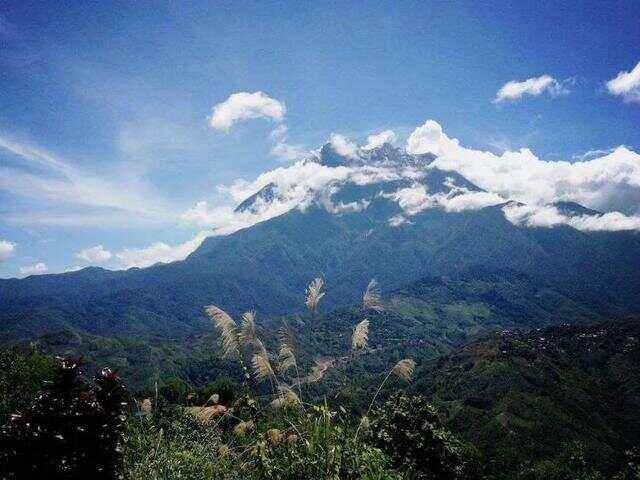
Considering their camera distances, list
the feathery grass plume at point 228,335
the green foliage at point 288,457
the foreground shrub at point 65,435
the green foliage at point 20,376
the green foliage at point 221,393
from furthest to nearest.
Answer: the green foliage at point 221,393 → the green foliage at point 20,376 → the foreground shrub at point 65,435 → the feathery grass plume at point 228,335 → the green foliage at point 288,457

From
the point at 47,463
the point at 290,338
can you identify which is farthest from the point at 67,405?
the point at 290,338

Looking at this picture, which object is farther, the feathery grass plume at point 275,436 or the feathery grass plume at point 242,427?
the feathery grass plume at point 242,427

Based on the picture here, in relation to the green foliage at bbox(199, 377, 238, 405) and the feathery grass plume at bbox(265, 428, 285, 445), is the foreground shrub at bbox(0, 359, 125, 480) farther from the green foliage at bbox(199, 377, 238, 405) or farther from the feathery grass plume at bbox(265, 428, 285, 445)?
the green foliage at bbox(199, 377, 238, 405)

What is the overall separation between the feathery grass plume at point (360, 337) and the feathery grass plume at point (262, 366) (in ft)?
7.22

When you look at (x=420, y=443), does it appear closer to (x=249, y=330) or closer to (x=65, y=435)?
(x=65, y=435)

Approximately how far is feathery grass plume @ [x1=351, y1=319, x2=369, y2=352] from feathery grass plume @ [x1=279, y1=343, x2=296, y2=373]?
1560 millimetres

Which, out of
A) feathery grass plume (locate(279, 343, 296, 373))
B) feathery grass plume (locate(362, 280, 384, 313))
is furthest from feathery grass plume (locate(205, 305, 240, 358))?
feathery grass plume (locate(362, 280, 384, 313))

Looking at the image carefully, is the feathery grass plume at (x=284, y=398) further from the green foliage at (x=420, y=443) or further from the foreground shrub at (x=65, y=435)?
the green foliage at (x=420, y=443)

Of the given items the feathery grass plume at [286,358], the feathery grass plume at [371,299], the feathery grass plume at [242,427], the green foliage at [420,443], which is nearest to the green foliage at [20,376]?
the green foliage at [420,443]

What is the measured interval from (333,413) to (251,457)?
308cm

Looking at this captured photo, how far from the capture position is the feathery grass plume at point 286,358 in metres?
11.9

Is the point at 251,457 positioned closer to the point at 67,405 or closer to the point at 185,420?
the point at 67,405

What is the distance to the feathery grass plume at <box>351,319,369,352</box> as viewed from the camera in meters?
12.2

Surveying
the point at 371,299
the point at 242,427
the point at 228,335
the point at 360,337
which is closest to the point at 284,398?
the point at 242,427
